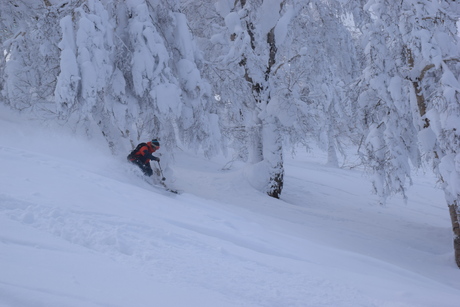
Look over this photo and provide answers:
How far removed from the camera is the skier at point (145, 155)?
349 inches

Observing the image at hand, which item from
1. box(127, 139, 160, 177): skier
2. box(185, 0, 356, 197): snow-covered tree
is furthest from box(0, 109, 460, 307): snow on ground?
box(185, 0, 356, 197): snow-covered tree

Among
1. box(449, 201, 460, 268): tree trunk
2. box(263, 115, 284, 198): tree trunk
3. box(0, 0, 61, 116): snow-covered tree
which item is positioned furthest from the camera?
box(263, 115, 284, 198): tree trunk

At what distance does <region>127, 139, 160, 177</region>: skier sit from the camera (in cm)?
886

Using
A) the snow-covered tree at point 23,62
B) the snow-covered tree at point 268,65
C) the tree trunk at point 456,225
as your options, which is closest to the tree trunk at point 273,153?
the snow-covered tree at point 268,65

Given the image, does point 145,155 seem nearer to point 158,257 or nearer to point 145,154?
point 145,154

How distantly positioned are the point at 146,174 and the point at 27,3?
771cm

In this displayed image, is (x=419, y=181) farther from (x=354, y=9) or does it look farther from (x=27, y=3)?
(x=27, y=3)

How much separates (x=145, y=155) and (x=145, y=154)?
0.08 ft

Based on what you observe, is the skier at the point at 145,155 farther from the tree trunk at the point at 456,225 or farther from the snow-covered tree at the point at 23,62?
the tree trunk at the point at 456,225

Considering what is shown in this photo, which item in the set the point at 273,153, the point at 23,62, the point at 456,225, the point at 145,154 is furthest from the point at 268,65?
the point at 23,62

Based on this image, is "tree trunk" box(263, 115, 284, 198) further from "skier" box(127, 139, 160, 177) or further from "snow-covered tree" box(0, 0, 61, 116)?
"snow-covered tree" box(0, 0, 61, 116)

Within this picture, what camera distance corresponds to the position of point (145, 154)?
350 inches

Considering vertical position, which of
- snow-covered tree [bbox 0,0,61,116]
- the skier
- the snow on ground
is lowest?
the snow on ground

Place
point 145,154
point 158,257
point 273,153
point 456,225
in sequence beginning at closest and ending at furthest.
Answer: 1. point 158,257
2. point 456,225
3. point 145,154
4. point 273,153
